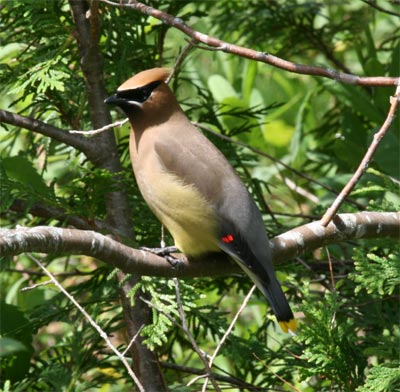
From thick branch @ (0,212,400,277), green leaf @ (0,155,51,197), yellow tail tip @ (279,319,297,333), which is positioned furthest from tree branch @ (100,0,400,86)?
yellow tail tip @ (279,319,297,333)

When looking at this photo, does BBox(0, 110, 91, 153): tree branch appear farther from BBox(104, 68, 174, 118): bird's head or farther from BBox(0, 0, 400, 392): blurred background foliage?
BBox(104, 68, 174, 118): bird's head

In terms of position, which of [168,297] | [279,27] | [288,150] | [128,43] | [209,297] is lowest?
[209,297]

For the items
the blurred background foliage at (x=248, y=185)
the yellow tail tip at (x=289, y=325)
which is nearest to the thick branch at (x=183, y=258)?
the blurred background foliage at (x=248, y=185)

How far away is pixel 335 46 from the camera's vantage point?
550 cm

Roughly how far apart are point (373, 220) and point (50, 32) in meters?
1.48

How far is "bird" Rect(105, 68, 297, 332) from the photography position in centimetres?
329

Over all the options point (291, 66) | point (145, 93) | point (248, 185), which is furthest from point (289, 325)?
point (248, 185)

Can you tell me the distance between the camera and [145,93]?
3.74 m

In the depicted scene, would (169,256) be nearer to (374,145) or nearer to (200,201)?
(200,201)

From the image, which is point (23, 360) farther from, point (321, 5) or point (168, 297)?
point (321, 5)

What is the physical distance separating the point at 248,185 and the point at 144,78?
36.2 inches

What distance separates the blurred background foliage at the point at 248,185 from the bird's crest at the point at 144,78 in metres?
0.16

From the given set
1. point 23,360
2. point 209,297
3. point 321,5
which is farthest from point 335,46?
point 23,360

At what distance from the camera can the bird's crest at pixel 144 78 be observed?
3631mm
